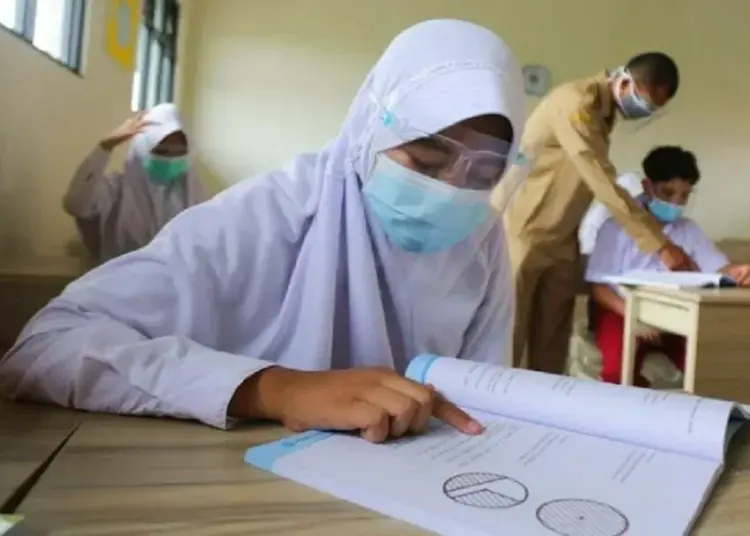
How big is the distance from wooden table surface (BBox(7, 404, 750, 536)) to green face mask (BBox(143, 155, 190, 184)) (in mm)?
2783

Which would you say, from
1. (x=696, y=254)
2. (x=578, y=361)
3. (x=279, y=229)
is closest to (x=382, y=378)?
(x=279, y=229)

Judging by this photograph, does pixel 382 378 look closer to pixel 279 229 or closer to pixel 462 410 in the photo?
pixel 462 410

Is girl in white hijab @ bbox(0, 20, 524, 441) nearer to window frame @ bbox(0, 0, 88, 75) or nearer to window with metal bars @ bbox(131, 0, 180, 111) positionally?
window frame @ bbox(0, 0, 88, 75)

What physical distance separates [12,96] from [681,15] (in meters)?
4.00

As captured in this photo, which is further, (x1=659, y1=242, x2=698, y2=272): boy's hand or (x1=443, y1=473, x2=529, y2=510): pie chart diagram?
(x1=659, y1=242, x2=698, y2=272): boy's hand

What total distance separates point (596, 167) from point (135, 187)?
5.68ft

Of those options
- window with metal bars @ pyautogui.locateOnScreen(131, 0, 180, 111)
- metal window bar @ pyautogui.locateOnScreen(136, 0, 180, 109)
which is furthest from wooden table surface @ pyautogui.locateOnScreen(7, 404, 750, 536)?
metal window bar @ pyautogui.locateOnScreen(136, 0, 180, 109)

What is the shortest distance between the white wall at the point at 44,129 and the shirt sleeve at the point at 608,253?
6.17ft

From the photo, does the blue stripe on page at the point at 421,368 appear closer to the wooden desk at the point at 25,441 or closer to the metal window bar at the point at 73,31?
the wooden desk at the point at 25,441

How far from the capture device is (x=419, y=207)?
100 cm

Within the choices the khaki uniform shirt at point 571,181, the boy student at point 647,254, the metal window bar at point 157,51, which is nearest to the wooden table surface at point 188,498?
the khaki uniform shirt at point 571,181

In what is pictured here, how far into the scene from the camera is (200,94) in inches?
200

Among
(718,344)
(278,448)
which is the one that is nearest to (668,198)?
(718,344)

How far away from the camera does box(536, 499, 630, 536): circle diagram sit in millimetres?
479
